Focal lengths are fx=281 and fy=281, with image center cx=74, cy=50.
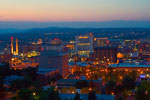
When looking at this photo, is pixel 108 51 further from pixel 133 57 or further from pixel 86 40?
pixel 86 40

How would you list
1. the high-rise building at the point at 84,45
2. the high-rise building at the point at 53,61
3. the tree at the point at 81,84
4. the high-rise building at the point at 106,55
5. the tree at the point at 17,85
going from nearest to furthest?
the tree at the point at 17,85 → the tree at the point at 81,84 → the high-rise building at the point at 53,61 → the high-rise building at the point at 106,55 → the high-rise building at the point at 84,45

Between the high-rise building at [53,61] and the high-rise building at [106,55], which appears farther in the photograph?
the high-rise building at [106,55]

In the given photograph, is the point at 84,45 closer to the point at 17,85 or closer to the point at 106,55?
the point at 106,55

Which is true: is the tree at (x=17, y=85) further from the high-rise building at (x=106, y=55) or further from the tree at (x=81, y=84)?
the high-rise building at (x=106, y=55)

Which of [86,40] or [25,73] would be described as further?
[86,40]

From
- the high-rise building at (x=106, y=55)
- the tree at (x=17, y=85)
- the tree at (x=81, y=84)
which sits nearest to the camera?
the tree at (x=17, y=85)

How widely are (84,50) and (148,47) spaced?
10.7m

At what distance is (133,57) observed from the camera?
3544cm

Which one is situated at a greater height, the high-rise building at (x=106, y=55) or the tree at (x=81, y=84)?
the tree at (x=81, y=84)

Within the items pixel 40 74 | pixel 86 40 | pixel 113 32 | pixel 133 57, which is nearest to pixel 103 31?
pixel 113 32

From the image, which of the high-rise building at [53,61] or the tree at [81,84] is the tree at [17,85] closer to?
the tree at [81,84]

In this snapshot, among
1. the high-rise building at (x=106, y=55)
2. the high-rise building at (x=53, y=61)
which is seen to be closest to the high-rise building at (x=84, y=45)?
the high-rise building at (x=106, y=55)

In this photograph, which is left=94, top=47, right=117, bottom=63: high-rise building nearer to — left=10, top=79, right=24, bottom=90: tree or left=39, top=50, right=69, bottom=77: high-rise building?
left=39, top=50, right=69, bottom=77: high-rise building

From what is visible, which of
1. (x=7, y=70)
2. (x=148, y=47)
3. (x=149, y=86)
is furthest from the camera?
(x=148, y=47)
